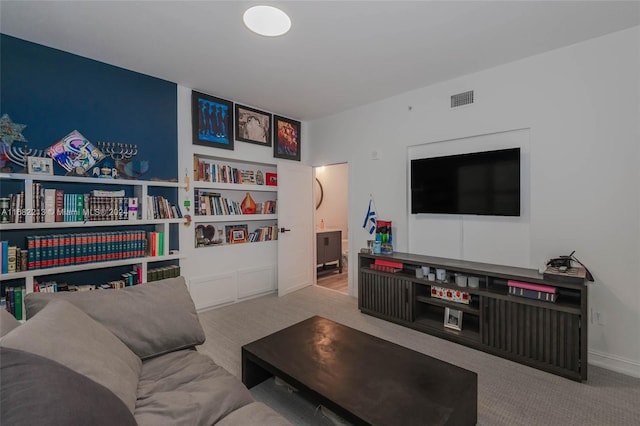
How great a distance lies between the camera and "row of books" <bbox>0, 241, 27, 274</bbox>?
7.34 feet

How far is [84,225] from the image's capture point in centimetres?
260

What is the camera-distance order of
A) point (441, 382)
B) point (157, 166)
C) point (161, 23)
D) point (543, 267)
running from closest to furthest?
point (441, 382) < point (161, 23) < point (543, 267) < point (157, 166)

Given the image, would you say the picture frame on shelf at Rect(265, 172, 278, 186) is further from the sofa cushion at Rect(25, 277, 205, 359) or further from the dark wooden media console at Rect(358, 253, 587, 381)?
the sofa cushion at Rect(25, 277, 205, 359)

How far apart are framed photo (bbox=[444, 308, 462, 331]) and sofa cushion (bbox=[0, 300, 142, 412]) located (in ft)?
8.76

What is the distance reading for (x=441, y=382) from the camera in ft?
5.18

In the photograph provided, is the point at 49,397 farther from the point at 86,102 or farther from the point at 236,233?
the point at 236,233

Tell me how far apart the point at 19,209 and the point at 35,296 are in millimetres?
1345

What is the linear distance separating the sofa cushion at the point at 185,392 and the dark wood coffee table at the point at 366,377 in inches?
15.0

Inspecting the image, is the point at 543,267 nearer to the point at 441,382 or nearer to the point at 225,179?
the point at 441,382

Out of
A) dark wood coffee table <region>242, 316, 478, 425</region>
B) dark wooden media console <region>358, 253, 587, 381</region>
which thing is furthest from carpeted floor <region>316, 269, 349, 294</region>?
dark wood coffee table <region>242, 316, 478, 425</region>

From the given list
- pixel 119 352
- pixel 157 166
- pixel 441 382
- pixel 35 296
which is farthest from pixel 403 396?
pixel 157 166

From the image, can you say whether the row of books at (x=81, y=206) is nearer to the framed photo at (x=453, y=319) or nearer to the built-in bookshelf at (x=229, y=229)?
the built-in bookshelf at (x=229, y=229)

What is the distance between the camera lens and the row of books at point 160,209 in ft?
10.0

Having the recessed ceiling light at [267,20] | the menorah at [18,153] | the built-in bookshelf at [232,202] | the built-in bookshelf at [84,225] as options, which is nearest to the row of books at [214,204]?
the built-in bookshelf at [232,202]
